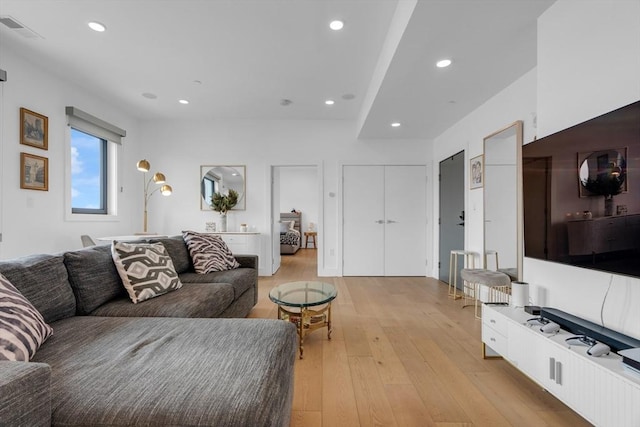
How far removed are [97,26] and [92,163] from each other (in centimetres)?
226

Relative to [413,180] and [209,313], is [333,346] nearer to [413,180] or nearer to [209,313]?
[209,313]

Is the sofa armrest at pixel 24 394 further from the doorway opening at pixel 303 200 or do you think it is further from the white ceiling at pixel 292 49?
the doorway opening at pixel 303 200

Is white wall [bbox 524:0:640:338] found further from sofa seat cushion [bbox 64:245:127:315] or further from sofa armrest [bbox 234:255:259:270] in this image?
sofa seat cushion [bbox 64:245:127:315]

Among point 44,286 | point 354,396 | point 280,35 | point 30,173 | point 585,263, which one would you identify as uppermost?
point 280,35

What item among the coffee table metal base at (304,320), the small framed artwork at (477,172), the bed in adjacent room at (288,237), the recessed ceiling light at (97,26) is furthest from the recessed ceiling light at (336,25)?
the bed in adjacent room at (288,237)

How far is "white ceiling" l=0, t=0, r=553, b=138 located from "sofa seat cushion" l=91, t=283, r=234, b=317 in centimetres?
212

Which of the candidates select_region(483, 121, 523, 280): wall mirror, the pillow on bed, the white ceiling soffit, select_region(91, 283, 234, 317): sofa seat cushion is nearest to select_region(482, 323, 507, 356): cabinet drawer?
select_region(483, 121, 523, 280): wall mirror

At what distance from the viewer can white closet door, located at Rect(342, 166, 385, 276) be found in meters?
4.88

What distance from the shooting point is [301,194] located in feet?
30.8

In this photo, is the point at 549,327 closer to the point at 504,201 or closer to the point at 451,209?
the point at 504,201

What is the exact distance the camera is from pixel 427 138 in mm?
4855

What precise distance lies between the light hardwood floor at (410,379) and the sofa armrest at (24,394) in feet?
3.33

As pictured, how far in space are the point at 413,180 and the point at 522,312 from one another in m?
3.24

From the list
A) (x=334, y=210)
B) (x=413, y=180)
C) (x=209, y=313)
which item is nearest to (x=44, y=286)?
(x=209, y=313)
